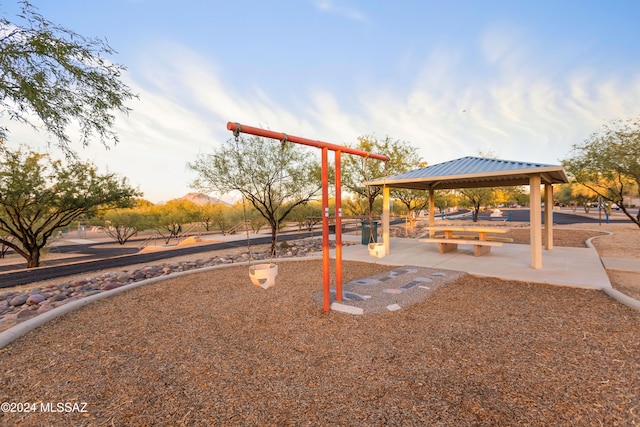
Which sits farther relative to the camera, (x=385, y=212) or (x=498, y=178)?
(x=385, y=212)

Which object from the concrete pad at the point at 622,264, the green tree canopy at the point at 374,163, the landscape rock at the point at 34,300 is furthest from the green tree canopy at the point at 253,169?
the concrete pad at the point at 622,264

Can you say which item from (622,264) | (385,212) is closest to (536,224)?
(622,264)

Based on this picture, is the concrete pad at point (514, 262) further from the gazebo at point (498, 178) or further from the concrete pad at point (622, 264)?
the gazebo at point (498, 178)

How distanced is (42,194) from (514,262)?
17.7 metres

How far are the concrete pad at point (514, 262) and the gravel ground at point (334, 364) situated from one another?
1.11 meters

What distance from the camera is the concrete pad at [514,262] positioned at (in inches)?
248

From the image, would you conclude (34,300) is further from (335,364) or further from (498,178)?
(498,178)

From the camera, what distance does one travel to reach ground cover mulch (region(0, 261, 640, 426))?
2414 mm

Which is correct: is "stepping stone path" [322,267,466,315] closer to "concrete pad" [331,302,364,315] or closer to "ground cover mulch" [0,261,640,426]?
"concrete pad" [331,302,364,315]

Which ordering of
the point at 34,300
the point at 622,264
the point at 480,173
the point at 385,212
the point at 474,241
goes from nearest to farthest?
the point at 34,300
the point at 480,173
the point at 622,264
the point at 474,241
the point at 385,212

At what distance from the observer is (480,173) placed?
776cm

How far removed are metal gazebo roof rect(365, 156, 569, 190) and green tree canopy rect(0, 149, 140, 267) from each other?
43.4ft

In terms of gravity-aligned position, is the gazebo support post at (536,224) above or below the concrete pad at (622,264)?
above

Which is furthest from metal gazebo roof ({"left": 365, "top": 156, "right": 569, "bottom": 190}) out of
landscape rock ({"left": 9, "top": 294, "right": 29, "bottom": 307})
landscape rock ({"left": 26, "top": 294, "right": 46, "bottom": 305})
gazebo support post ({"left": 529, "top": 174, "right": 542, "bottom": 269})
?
landscape rock ({"left": 9, "top": 294, "right": 29, "bottom": 307})
